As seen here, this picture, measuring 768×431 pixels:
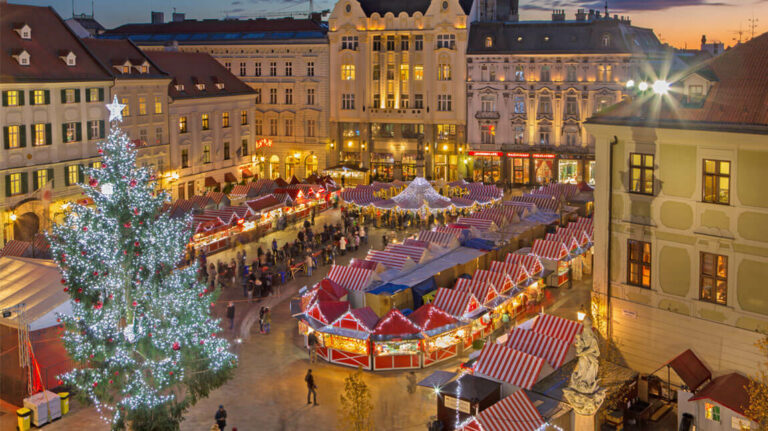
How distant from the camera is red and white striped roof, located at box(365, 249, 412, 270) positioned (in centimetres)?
3247

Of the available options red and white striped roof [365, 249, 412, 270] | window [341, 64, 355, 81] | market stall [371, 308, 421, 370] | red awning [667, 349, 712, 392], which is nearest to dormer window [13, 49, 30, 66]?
red and white striped roof [365, 249, 412, 270]

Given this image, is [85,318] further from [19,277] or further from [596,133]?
[596,133]

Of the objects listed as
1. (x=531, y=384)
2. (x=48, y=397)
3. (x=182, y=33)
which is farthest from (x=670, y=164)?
(x=182, y=33)

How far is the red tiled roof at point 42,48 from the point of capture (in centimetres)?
4412

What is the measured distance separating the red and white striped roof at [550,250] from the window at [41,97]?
2737 centimetres

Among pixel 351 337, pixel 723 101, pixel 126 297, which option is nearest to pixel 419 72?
pixel 351 337

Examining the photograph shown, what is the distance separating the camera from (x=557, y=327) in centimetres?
2489

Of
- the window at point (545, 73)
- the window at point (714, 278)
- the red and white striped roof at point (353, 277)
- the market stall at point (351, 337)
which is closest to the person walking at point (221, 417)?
the market stall at point (351, 337)

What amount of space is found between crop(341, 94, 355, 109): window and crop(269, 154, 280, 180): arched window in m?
7.49

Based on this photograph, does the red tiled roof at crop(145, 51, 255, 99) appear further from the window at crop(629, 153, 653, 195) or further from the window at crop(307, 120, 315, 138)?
the window at crop(629, 153, 653, 195)

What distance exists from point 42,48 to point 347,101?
2935 centimetres

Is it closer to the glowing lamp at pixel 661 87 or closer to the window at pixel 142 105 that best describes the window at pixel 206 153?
the window at pixel 142 105

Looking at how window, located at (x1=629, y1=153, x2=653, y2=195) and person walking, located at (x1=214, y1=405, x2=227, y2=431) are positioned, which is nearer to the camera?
person walking, located at (x1=214, y1=405, x2=227, y2=431)

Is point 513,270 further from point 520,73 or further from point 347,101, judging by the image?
point 347,101
